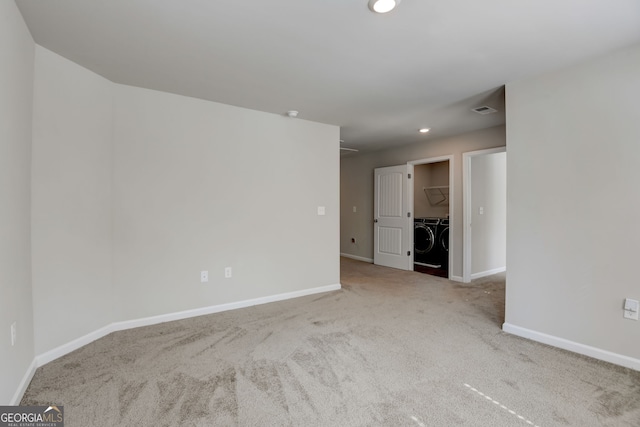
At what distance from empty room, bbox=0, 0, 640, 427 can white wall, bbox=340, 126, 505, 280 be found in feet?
2.17

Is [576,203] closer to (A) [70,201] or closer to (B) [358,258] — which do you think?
(A) [70,201]

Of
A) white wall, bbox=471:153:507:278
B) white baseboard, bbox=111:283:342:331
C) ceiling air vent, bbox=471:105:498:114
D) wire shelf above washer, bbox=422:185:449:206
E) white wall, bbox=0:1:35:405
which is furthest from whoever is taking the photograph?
wire shelf above washer, bbox=422:185:449:206

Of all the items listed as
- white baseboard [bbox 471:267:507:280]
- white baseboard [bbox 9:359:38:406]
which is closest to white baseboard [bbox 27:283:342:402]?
white baseboard [bbox 9:359:38:406]

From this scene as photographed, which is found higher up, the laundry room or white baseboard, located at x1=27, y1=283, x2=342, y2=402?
the laundry room

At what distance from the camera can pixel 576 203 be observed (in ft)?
7.93

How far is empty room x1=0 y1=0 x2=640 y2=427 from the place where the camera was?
176 centimetres

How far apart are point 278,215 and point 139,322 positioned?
178 centimetres

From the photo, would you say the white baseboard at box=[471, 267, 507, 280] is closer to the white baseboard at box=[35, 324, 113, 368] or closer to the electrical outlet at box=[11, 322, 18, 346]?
the white baseboard at box=[35, 324, 113, 368]

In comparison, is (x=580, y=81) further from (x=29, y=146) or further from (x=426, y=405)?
(x=29, y=146)

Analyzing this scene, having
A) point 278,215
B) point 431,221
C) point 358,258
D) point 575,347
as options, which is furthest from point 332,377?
point 431,221

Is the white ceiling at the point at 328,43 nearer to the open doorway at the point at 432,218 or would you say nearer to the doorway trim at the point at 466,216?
the doorway trim at the point at 466,216


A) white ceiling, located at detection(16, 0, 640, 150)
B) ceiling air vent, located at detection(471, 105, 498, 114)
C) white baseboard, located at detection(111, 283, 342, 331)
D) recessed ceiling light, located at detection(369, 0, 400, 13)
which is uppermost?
white ceiling, located at detection(16, 0, 640, 150)

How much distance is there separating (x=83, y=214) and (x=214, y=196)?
3.73 ft

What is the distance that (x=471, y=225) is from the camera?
4.66m
